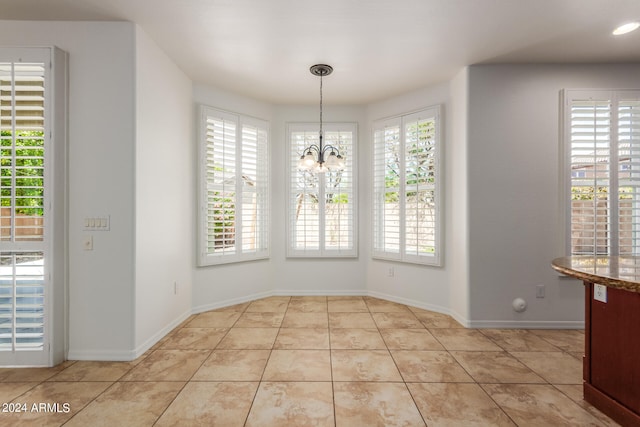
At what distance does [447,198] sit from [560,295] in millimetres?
1606

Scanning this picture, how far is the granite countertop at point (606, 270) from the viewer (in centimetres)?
166

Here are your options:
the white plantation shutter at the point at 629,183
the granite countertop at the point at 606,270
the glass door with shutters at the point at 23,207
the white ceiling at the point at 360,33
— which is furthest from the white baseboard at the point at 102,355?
the white plantation shutter at the point at 629,183

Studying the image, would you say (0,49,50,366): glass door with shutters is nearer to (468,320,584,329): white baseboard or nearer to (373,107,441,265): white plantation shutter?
(373,107,441,265): white plantation shutter

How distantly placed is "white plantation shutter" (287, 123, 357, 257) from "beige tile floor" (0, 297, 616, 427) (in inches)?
57.7

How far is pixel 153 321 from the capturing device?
3.06 metres

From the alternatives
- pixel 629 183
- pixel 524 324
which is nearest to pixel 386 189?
pixel 524 324

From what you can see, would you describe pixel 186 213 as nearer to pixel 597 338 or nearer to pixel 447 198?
pixel 447 198

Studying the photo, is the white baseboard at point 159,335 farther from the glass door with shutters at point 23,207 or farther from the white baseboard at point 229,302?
the glass door with shutters at point 23,207

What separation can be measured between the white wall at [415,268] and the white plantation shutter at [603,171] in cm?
125

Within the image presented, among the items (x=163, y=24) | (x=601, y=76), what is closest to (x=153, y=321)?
(x=163, y=24)

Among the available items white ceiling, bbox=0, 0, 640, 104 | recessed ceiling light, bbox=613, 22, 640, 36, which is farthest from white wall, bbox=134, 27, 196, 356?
recessed ceiling light, bbox=613, 22, 640, 36

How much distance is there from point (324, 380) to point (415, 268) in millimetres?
2278

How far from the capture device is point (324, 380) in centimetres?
241

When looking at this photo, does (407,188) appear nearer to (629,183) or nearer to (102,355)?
(629,183)
